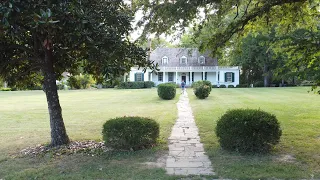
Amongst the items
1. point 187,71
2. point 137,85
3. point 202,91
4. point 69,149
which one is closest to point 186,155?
point 69,149

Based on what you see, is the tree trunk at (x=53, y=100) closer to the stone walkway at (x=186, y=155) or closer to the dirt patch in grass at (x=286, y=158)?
the stone walkway at (x=186, y=155)

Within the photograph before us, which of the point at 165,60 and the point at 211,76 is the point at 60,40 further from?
the point at 211,76

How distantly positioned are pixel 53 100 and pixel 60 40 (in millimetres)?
1482

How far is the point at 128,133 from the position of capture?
6.59 meters

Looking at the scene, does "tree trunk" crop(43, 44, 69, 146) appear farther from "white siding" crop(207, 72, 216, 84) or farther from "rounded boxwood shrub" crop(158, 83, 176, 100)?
"white siding" crop(207, 72, 216, 84)

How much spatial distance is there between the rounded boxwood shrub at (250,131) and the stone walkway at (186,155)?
2.39 ft

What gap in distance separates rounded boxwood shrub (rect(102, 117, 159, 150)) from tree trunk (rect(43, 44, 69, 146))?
128 centimetres

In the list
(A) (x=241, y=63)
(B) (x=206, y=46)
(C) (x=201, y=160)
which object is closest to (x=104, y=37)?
(C) (x=201, y=160)

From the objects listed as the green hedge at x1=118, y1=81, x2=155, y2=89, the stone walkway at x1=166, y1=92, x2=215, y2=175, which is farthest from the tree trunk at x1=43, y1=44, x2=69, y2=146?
the green hedge at x1=118, y1=81, x2=155, y2=89

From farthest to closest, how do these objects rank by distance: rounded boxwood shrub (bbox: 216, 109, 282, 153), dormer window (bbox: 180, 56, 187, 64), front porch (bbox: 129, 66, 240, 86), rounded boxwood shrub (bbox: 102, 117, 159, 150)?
dormer window (bbox: 180, 56, 187, 64)
front porch (bbox: 129, 66, 240, 86)
rounded boxwood shrub (bbox: 102, 117, 159, 150)
rounded boxwood shrub (bbox: 216, 109, 282, 153)

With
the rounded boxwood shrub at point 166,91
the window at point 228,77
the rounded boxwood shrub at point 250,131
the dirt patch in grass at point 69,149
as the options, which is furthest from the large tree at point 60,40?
the window at point 228,77

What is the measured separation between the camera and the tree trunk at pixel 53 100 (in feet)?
22.5

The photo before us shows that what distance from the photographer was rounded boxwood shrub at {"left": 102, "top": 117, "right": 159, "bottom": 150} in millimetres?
6605

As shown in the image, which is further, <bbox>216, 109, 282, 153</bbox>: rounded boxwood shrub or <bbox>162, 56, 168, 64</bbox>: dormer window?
<bbox>162, 56, 168, 64</bbox>: dormer window
